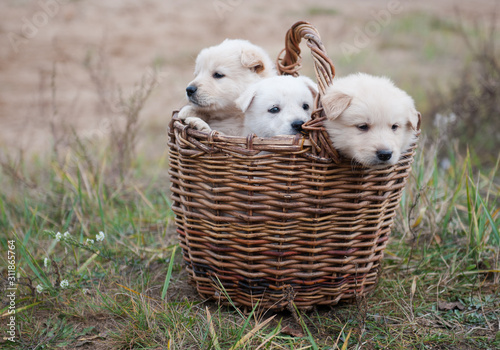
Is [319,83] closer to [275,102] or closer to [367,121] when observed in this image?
[367,121]

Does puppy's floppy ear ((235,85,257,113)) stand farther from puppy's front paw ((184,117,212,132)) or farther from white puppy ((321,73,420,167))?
white puppy ((321,73,420,167))

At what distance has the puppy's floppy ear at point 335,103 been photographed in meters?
2.19

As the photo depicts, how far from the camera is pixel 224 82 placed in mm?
3188

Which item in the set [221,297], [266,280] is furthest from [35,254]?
[266,280]

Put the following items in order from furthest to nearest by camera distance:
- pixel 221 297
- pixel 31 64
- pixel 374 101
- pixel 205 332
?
pixel 31 64
pixel 221 297
pixel 205 332
pixel 374 101

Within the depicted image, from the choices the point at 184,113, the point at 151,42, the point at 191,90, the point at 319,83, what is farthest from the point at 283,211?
the point at 151,42

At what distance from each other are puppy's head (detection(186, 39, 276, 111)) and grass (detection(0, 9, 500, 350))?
998 millimetres

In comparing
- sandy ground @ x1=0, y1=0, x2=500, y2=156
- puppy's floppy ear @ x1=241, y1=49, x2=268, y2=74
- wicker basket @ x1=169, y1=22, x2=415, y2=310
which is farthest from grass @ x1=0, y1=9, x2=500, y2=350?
sandy ground @ x1=0, y1=0, x2=500, y2=156

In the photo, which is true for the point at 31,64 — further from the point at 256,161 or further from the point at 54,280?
the point at 256,161

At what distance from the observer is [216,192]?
2451mm

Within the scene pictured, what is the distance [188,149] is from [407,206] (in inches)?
70.0

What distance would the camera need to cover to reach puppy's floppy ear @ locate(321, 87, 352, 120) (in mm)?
2191

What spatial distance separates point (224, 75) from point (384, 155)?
140 cm

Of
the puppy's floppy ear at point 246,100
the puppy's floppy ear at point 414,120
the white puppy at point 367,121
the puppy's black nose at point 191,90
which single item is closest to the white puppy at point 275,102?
the puppy's floppy ear at point 246,100
